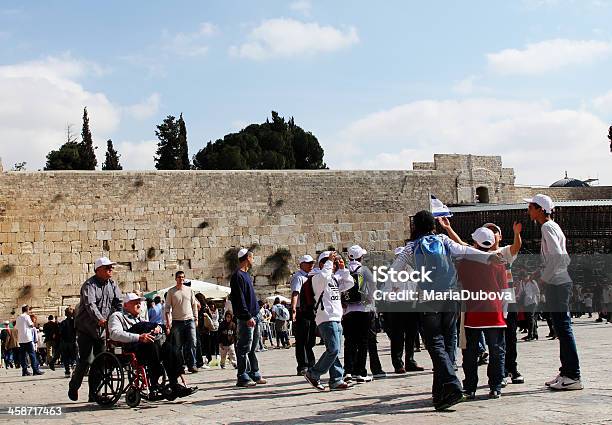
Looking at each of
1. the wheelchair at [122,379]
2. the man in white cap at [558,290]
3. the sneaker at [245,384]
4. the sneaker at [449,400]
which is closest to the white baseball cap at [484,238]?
the man in white cap at [558,290]

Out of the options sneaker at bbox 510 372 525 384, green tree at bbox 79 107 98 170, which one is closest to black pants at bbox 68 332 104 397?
sneaker at bbox 510 372 525 384

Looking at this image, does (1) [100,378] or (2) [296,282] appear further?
(2) [296,282]

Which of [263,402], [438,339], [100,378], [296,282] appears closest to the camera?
[438,339]

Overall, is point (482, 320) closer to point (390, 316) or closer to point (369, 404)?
point (369, 404)

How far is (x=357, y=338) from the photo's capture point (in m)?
8.41

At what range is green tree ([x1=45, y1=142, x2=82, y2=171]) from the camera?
42.8 meters

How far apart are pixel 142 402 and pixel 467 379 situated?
3.20 meters

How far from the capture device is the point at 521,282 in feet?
41.0

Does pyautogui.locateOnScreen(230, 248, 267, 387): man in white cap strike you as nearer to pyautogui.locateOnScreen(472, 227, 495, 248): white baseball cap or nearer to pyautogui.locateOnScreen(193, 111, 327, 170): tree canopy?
pyautogui.locateOnScreen(472, 227, 495, 248): white baseball cap

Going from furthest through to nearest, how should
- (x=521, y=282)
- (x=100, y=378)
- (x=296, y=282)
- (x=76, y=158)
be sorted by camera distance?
(x=76, y=158), (x=521, y=282), (x=296, y=282), (x=100, y=378)

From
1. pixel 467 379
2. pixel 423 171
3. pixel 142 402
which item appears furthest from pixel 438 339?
pixel 423 171

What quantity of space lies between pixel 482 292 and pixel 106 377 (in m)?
3.70

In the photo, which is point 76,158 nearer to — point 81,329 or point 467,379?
point 81,329

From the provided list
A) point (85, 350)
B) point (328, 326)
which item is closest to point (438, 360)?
point (328, 326)
